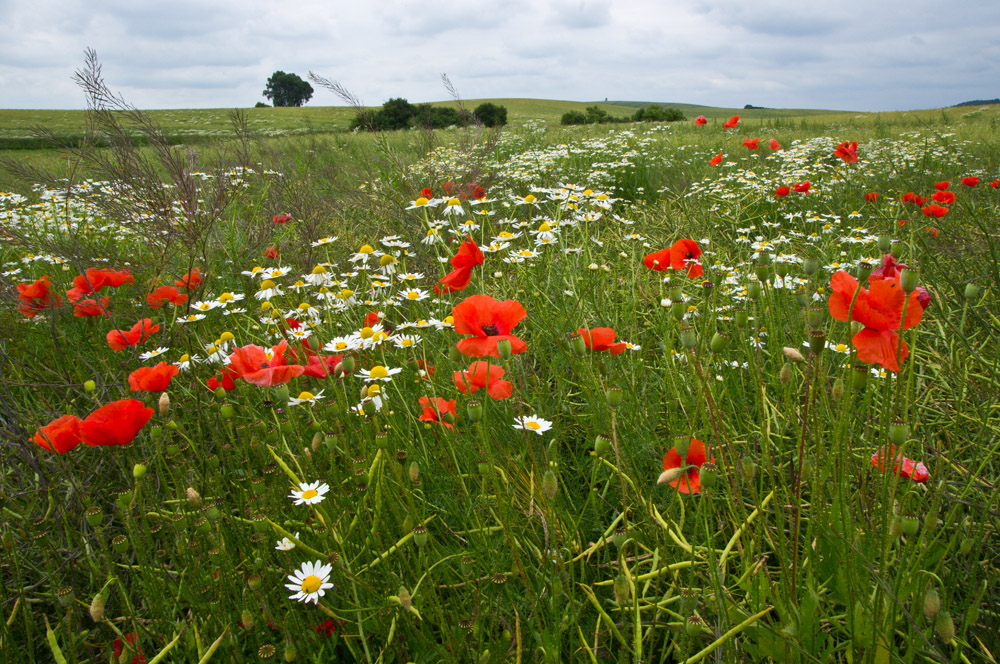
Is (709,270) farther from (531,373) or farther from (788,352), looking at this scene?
(788,352)

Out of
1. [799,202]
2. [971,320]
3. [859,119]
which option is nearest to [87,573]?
[971,320]

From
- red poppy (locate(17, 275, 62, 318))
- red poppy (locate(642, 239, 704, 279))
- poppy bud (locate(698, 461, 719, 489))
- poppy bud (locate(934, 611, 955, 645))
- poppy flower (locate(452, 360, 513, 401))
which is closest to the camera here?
poppy bud (locate(934, 611, 955, 645))

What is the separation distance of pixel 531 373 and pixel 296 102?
220ft

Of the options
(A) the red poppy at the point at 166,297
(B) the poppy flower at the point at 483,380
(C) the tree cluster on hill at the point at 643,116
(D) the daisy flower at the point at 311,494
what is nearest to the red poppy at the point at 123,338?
(A) the red poppy at the point at 166,297

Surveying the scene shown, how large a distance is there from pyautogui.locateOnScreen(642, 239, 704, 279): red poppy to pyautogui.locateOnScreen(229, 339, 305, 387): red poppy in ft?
4.19

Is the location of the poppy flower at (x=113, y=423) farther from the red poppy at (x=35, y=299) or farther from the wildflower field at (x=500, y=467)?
the red poppy at (x=35, y=299)

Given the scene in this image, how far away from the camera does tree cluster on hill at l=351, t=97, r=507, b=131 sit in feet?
14.1

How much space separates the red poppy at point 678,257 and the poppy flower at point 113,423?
162 centimetres

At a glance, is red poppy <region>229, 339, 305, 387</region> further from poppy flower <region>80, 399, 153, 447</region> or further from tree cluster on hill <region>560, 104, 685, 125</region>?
tree cluster on hill <region>560, 104, 685, 125</region>

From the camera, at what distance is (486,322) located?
1443 millimetres

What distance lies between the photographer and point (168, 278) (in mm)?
3484

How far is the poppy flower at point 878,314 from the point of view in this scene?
38.5 inches

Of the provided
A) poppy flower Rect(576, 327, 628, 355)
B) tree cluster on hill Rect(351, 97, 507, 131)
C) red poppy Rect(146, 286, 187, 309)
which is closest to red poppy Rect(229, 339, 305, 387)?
poppy flower Rect(576, 327, 628, 355)

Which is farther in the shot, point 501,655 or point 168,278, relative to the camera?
point 168,278
